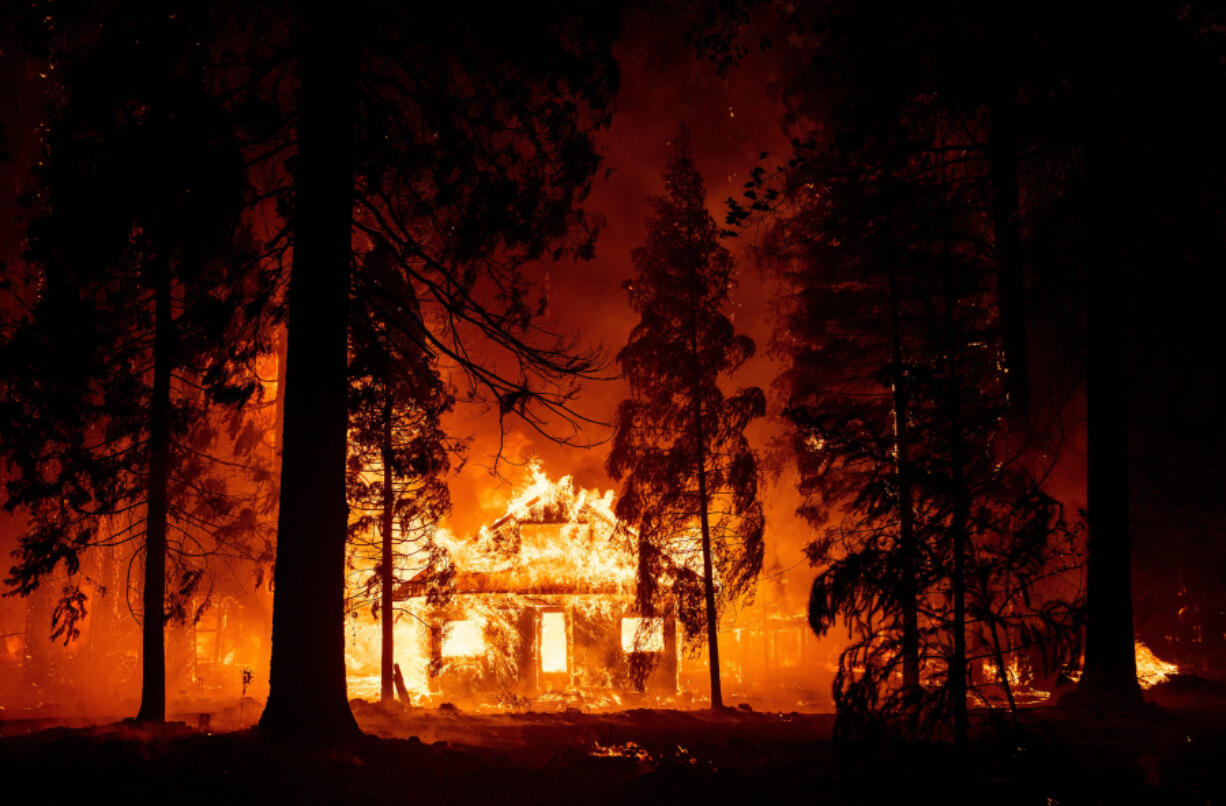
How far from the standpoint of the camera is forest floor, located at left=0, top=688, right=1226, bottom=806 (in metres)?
5.35

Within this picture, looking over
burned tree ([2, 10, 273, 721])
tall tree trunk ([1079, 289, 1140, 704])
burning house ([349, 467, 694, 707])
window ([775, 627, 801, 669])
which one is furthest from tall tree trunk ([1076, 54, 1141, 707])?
window ([775, 627, 801, 669])

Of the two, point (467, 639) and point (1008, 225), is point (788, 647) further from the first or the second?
point (1008, 225)

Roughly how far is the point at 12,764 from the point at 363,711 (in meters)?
9.66

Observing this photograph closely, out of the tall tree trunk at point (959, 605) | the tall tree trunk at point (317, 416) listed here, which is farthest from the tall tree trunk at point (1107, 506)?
the tall tree trunk at point (317, 416)

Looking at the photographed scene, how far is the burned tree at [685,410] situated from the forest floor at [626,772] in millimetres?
9804

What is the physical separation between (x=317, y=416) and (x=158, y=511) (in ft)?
23.5

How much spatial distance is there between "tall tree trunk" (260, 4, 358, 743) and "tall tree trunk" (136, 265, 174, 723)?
5.99m

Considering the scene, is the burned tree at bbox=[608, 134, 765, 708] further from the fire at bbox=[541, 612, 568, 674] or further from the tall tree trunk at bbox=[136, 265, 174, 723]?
the fire at bbox=[541, 612, 568, 674]

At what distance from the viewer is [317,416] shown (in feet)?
25.5

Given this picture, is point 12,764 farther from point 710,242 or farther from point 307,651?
point 710,242

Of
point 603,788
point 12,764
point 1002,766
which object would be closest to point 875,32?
point 1002,766

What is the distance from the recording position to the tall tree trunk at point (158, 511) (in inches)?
494

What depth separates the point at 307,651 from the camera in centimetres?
748

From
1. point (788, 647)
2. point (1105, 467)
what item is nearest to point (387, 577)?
point (1105, 467)
